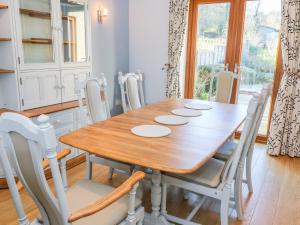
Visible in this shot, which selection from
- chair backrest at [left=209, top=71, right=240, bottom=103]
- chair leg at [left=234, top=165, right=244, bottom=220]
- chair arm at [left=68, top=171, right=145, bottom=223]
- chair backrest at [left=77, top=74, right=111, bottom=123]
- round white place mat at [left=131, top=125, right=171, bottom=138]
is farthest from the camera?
chair backrest at [left=209, top=71, right=240, bottom=103]

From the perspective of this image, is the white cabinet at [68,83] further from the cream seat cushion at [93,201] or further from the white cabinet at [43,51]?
the cream seat cushion at [93,201]

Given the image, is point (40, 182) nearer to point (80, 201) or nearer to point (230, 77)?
point (80, 201)

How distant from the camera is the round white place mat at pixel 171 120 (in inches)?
84.8

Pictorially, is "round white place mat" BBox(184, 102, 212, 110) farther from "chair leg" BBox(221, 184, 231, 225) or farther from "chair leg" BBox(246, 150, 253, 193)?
"chair leg" BBox(221, 184, 231, 225)

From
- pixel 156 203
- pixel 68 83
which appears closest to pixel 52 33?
pixel 68 83

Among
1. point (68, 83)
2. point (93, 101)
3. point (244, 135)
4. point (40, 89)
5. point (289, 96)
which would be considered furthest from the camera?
point (289, 96)

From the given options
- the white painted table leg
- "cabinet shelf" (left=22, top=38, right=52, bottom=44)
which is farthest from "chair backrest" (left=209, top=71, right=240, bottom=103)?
"cabinet shelf" (left=22, top=38, right=52, bottom=44)

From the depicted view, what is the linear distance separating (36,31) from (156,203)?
7.30ft

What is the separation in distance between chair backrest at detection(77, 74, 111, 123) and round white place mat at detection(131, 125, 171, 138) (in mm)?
598

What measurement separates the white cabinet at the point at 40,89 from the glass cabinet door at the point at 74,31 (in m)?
0.32

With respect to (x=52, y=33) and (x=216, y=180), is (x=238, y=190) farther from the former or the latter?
(x=52, y=33)

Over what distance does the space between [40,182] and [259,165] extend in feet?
8.99

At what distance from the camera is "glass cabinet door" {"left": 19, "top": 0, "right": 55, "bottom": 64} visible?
2.69 m

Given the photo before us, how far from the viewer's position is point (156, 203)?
175cm
